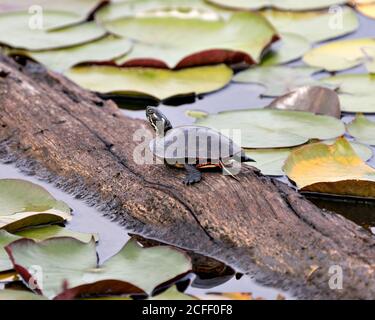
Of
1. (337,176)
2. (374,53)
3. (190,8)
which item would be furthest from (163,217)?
(190,8)

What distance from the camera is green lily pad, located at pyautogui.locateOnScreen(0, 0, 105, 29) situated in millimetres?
5516

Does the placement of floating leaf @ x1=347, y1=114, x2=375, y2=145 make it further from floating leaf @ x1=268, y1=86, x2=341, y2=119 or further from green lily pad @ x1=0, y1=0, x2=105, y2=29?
green lily pad @ x1=0, y1=0, x2=105, y2=29

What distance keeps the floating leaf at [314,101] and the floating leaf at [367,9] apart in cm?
163

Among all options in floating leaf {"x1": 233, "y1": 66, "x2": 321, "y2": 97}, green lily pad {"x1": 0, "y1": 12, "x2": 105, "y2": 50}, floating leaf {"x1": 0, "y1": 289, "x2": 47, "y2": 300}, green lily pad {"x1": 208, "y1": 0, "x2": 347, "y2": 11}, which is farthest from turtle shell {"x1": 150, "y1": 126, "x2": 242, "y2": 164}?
green lily pad {"x1": 208, "y1": 0, "x2": 347, "y2": 11}

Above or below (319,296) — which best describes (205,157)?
above

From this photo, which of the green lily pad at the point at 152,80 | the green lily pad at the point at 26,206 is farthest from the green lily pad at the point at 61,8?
the green lily pad at the point at 26,206

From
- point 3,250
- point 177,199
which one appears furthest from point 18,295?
point 177,199

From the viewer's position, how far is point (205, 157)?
128 inches

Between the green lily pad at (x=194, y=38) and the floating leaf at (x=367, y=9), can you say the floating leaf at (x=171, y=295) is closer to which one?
the green lily pad at (x=194, y=38)

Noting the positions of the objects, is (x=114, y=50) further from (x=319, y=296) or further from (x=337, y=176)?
(x=319, y=296)

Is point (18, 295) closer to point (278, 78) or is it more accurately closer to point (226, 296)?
point (226, 296)

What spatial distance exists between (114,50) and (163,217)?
211 cm

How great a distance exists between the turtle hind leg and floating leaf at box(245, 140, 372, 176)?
50 centimetres

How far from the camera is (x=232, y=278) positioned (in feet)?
9.63
